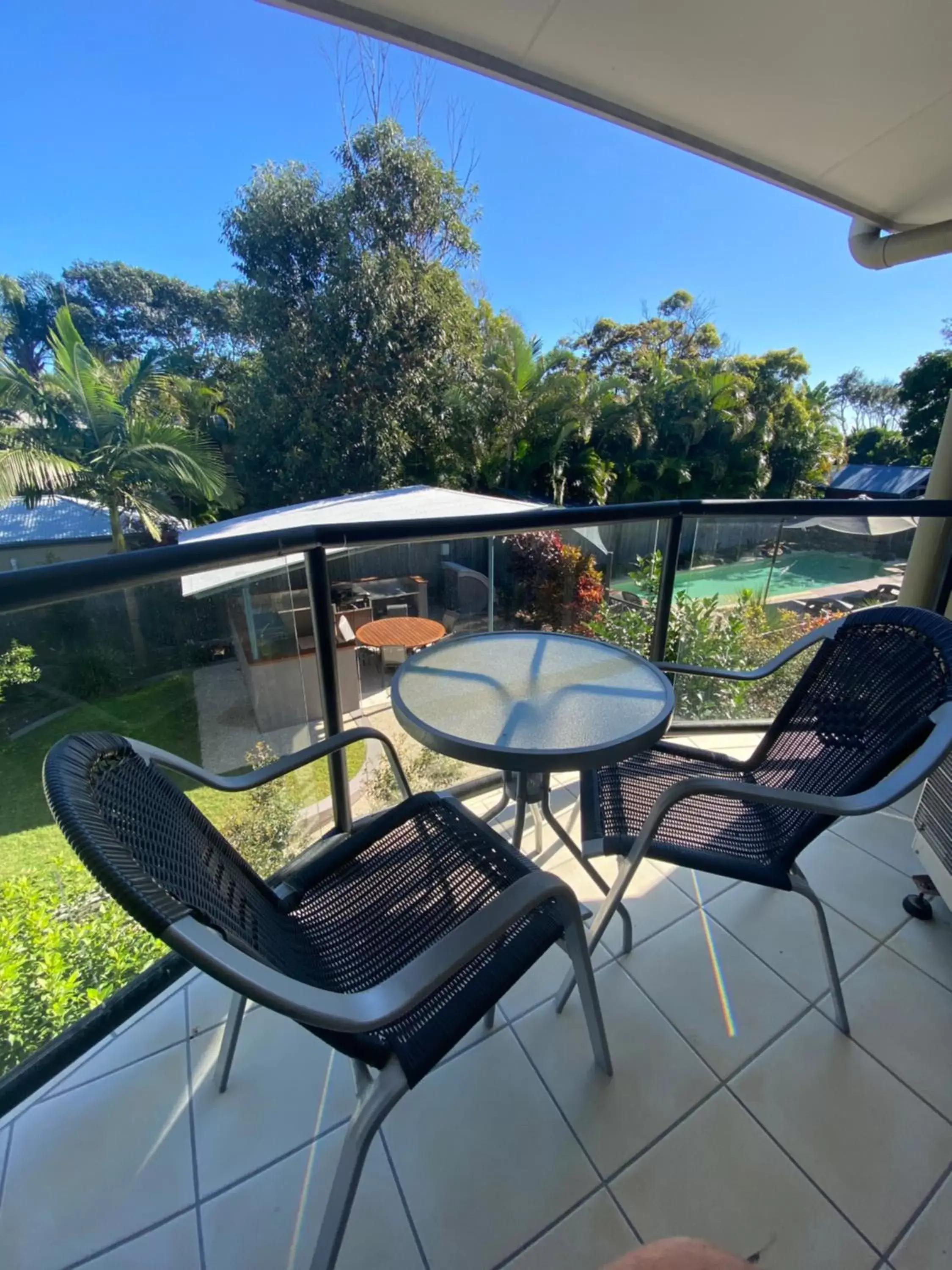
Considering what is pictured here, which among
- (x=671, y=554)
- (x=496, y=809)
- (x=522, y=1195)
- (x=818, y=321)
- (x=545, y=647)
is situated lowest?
(x=522, y=1195)

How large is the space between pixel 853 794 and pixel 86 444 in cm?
1313

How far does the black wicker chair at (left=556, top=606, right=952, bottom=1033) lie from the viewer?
44.8 inches

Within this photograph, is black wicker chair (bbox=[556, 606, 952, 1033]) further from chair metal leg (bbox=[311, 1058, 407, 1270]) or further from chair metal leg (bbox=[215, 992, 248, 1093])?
chair metal leg (bbox=[215, 992, 248, 1093])

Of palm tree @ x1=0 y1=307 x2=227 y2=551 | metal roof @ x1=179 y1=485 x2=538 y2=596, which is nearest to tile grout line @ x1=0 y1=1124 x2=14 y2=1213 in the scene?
metal roof @ x1=179 y1=485 x2=538 y2=596

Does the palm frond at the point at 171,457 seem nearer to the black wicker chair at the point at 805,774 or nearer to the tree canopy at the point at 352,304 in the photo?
the tree canopy at the point at 352,304

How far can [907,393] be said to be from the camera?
19.9 metres

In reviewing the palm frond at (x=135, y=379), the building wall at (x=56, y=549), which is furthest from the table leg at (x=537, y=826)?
the palm frond at (x=135, y=379)

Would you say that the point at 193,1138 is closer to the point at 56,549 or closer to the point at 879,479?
the point at 56,549

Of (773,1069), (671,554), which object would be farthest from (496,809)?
(671,554)

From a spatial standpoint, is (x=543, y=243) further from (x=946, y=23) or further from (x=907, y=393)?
(x=946, y=23)

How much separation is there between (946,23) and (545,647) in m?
2.14

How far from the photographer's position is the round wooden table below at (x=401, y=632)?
296 centimetres

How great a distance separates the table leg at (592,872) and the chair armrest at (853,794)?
41cm

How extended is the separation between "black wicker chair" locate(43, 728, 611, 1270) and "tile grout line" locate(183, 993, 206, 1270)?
0.27ft
